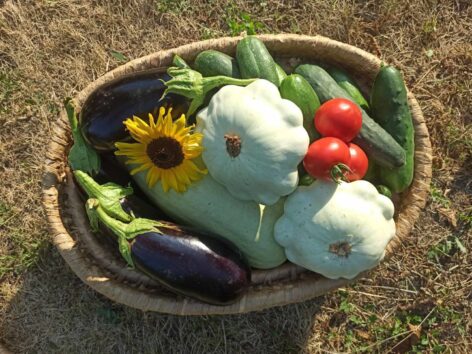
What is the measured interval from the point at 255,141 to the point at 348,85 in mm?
646

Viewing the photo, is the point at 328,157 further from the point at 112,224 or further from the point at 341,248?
the point at 112,224

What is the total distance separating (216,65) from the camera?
2.26m

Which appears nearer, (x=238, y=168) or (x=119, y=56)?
(x=238, y=168)

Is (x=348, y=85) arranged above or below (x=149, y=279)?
above

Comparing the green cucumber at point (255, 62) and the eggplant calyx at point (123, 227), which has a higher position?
the green cucumber at point (255, 62)

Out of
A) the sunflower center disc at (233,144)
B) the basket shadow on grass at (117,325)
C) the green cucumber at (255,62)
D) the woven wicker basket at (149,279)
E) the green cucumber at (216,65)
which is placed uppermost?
the green cucumber at (255,62)

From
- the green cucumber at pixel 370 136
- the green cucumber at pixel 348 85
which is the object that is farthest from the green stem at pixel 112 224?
the green cucumber at pixel 348 85

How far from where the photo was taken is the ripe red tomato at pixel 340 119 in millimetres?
2016

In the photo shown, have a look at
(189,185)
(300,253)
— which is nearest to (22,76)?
(189,185)

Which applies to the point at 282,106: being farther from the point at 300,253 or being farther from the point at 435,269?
the point at 435,269

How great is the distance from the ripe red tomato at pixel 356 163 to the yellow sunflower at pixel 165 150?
58 centimetres

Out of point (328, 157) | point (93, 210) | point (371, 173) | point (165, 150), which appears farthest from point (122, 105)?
point (371, 173)

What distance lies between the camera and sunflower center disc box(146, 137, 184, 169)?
2.03m

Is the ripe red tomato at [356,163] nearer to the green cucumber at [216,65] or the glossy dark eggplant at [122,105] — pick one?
the green cucumber at [216,65]
